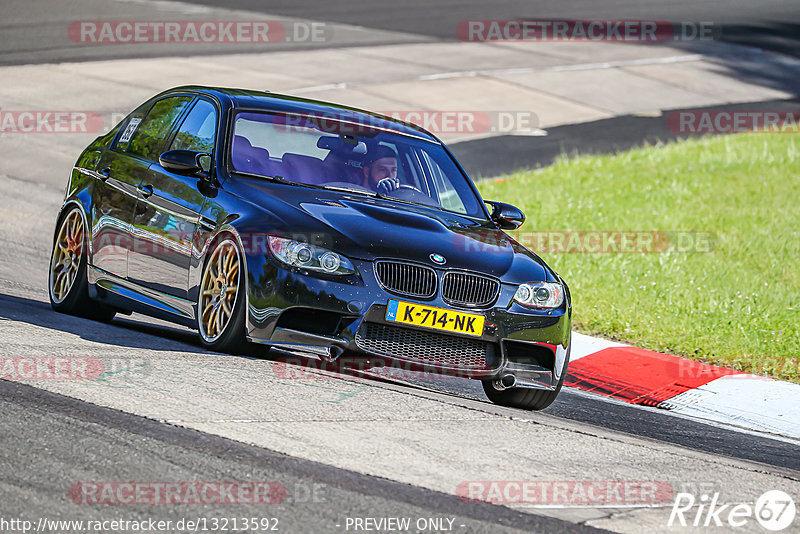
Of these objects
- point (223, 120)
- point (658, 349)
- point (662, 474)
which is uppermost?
point (223, 120)

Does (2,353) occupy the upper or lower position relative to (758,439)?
upper

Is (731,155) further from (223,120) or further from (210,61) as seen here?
(223,120)

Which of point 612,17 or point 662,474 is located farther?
point 612,17

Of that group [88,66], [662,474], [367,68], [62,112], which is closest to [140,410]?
[662,474]

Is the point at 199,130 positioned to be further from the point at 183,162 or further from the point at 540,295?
the point at 540,295

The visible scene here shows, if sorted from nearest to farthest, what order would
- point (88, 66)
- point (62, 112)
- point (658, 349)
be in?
1. point (658, 349)
2. point (62, 112)
3. point (88, 66)

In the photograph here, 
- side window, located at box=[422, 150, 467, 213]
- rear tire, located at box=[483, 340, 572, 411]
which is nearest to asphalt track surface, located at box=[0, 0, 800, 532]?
rear tire, located at box=[483, 340, 572, 411]

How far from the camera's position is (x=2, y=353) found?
22.4ft

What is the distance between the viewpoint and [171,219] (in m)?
8.05

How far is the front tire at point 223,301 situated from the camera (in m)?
7.31

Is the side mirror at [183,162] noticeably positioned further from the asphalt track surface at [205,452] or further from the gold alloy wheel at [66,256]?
the gold alloy wheel at [66,256]

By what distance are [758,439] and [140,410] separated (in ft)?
13.1

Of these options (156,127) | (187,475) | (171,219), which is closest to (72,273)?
(156,127)

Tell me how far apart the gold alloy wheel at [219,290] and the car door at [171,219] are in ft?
0.80
